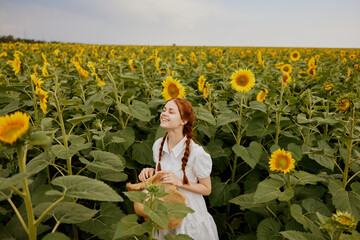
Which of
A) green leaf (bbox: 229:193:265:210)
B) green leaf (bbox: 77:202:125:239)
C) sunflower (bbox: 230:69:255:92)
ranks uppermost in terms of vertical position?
sunflower (bbox: 230:69:255:92)

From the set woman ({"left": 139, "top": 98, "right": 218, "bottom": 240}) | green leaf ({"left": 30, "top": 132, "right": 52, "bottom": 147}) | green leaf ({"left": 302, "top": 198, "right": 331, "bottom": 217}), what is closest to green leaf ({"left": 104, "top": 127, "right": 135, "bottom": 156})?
woman ({"left": 139, "top": 98, "right": 218, "bottom": 240})

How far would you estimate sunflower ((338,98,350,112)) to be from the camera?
2152 mm

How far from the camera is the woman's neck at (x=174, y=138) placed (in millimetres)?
2113

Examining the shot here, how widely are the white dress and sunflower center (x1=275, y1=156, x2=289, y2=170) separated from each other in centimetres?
49

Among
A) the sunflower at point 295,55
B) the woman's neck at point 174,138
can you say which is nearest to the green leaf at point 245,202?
the woman's neck at point 174,138

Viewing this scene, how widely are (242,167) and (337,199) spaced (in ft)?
3.76

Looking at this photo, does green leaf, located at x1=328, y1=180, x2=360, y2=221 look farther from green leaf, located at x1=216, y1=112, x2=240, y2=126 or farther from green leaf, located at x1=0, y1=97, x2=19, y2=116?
green leaf, located at x1=0, y1=97, x2=19, y2=116

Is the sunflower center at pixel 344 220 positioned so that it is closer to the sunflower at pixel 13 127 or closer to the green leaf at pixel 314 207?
the green leaf at pixel 314 207

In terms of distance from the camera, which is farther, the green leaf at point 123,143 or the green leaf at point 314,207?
the green leaf at point 123,143

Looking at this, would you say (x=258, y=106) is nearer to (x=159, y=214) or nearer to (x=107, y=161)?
(x=107, y=161)

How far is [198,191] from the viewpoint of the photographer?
2.02 meters

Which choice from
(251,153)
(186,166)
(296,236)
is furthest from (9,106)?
(296,236)

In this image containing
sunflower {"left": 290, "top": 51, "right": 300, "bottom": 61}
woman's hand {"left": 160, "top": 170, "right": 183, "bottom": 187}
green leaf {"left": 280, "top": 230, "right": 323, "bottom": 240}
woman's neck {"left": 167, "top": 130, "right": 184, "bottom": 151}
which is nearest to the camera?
green leaf {"left": 280, "top": 230, "right": 323, "bottom": 240}

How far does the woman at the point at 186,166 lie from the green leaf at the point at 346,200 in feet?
2.90
